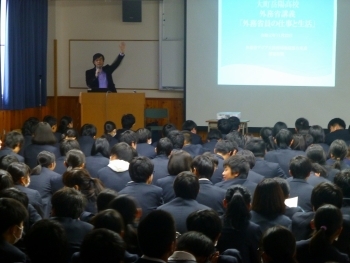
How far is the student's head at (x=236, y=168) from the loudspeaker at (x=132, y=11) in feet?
21.5

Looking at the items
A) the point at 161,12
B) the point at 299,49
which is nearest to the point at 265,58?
the point at 299,49

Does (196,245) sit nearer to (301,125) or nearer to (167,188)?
(167,188)

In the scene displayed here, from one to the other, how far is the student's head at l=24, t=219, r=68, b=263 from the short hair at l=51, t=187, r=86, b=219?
830mm

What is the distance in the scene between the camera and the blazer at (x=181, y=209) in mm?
3807

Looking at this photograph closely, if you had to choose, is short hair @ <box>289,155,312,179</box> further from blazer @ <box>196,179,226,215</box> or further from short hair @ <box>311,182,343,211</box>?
short hair @ <box>311,182,343,211</box>

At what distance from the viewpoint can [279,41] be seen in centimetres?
993

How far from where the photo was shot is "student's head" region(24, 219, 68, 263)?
2.55m

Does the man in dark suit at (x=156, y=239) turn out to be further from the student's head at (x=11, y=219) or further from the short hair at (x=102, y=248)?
the student's head at (x=11, y=219)

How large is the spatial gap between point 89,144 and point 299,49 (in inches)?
169

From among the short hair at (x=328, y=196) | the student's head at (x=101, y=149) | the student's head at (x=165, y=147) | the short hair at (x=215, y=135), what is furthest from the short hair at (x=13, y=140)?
the short hair at (x=328, y=196)

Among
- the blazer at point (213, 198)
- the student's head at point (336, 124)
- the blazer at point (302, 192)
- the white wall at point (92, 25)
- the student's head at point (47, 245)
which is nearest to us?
the student's head at point (47, 245)

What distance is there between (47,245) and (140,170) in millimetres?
2034

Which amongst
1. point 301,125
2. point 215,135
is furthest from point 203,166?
point 301,125

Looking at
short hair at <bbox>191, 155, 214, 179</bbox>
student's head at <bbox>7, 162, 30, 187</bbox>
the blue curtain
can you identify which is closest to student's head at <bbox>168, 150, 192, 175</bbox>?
short hair at <bbox>191, 155, 214, 179</bbox>
